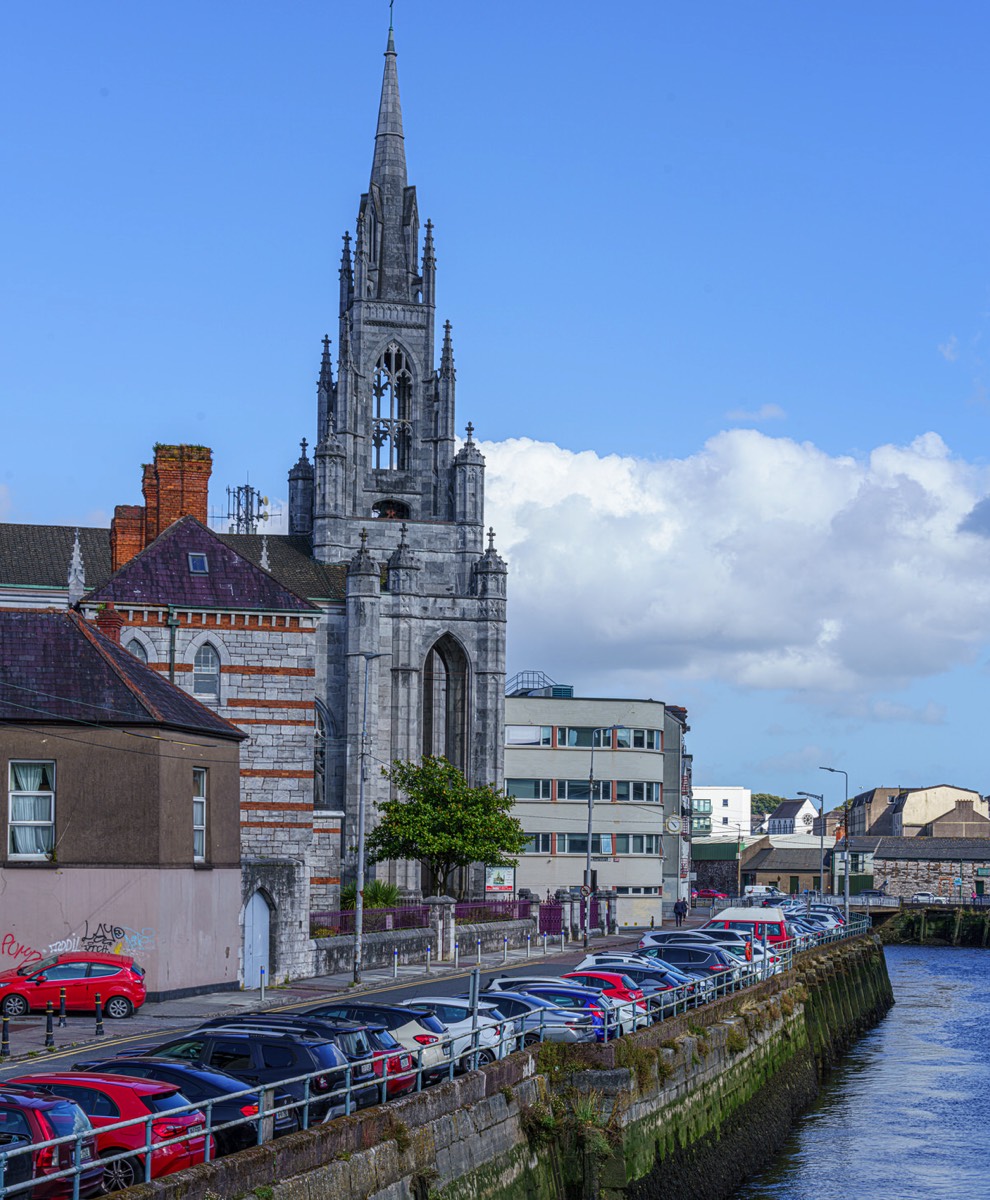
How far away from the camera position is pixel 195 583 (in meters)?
59.7

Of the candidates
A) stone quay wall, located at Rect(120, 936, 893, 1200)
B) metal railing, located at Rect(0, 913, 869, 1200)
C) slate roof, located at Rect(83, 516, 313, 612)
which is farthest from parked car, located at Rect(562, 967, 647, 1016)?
slate roof, located at Rect(83, 516, 313, 612)

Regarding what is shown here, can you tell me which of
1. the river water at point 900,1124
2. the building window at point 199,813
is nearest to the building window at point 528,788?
the river water at point 900,1124

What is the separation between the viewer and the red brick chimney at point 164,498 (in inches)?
2584

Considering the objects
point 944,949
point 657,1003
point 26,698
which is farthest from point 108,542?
point 944,949

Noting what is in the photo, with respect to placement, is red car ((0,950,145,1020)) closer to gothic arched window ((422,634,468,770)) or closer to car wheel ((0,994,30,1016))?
car wheel ((0,994,30,1016))

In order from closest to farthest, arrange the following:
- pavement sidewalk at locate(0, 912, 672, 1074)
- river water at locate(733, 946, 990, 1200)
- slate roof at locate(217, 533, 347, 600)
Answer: pavement sidewalk at locate(0, 912, 672, 1074) < river water at locate(733, 946, 990, 1200) < slate roof at locate(217, 533, 347, 600)

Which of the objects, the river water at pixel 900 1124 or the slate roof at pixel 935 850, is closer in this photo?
A: the river water at pixel 900 1124

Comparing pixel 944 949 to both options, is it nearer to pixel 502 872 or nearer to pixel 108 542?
pixel 502 872

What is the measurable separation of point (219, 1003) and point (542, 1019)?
15856 mm

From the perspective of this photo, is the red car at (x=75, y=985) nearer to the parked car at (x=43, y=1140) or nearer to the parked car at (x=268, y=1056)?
the parked car at (x=268, y=1056)

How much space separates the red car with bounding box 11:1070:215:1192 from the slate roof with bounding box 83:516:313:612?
129 feet

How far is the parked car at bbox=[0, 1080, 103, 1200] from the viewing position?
52.4 feet

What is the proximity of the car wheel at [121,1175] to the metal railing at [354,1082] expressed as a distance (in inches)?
4.6

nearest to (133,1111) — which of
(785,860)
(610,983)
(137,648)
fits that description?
(610,983)
